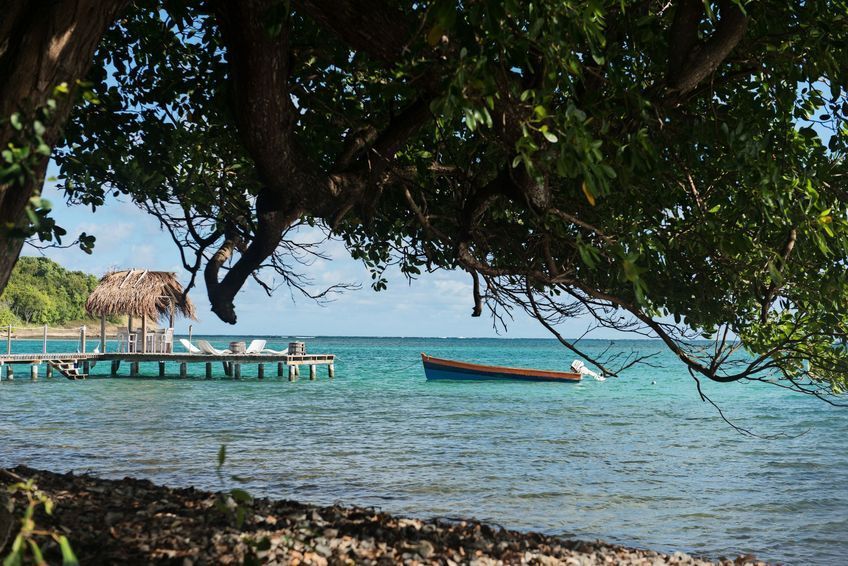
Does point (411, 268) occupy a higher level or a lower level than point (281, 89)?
lower

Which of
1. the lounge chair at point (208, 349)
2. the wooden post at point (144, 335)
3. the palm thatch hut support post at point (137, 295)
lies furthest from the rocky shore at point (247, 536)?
the lounge chair at point (208, 349)

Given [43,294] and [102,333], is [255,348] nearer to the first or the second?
[102,333]

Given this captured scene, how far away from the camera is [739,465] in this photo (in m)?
16.3

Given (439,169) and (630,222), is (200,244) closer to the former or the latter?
(439,169)

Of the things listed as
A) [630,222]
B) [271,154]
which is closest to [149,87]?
[271,154]

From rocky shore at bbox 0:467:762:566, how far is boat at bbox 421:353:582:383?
111 ft

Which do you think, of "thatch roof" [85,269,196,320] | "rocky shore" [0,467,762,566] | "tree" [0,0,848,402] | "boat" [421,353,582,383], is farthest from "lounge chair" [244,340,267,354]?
"rocky shore" [0,467,762,566]

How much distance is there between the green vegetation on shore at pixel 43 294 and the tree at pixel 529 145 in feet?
312

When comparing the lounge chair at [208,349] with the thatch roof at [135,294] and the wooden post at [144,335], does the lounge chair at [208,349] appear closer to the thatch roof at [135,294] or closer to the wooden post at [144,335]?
the wooden post at [144,335]

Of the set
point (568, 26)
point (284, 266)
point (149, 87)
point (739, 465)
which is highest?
point (149, 87)

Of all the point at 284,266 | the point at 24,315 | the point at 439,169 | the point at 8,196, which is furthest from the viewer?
the point at 24,315

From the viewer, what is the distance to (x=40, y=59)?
11.6ft

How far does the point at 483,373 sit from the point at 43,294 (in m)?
78.0

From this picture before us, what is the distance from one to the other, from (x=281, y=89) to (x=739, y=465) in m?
14.2
